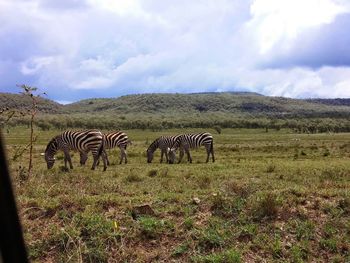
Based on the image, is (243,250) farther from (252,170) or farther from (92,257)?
(252,170)

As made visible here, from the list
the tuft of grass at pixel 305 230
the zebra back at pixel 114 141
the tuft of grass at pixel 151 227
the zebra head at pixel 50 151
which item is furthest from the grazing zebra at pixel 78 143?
the tuft of grass at pixel 305 230

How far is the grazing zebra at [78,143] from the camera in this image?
69.4ft

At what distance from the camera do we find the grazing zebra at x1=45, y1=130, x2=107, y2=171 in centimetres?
2114

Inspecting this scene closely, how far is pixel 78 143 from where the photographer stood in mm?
21625

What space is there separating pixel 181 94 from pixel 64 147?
177m

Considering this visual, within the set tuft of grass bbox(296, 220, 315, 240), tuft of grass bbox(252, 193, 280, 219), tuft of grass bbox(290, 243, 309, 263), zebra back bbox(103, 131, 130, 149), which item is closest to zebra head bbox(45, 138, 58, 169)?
zebra back bbox(103, 131, 130, 149)

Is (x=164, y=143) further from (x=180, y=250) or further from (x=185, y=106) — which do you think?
(x=185, y=106)

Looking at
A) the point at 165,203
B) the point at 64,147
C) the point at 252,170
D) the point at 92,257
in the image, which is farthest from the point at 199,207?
the point at 64,147

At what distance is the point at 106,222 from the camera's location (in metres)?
8.80

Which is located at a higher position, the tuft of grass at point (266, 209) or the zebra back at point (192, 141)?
the zebra back at point (192, 141)

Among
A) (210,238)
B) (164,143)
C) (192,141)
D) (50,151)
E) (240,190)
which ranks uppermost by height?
(192,141)

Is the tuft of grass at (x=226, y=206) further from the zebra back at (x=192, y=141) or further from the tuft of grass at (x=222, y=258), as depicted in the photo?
the zebra back at (x=192, y=141)

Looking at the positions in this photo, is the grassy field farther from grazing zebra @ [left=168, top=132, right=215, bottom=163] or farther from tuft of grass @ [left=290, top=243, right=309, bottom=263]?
grazing zebra @ [left=168, top=132, right=215, bottom=163]

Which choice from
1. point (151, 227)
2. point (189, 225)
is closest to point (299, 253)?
point (189, 225)
